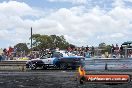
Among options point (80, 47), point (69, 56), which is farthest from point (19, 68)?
point (80, 47)

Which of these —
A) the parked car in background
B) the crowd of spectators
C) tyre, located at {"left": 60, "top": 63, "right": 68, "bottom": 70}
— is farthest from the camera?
the crowd of spectators

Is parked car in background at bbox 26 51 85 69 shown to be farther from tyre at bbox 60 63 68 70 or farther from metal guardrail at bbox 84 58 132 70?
metal guardrail at bbox 84 58 132 70

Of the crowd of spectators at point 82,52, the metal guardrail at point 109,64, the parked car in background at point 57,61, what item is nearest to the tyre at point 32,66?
the parked car in background at point 57,61

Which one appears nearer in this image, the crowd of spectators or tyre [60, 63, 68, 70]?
tyre [60, 63, 68, 70]

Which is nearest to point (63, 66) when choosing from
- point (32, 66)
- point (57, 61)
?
point (57, 61)

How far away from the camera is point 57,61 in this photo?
3756cm

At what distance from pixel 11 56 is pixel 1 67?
9380mm

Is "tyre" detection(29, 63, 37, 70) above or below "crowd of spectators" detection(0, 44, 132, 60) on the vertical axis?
below

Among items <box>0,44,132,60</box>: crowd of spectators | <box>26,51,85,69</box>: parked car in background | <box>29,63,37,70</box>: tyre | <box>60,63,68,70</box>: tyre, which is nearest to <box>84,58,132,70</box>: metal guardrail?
<box>0,44,132,60</box>: crowd of spectators

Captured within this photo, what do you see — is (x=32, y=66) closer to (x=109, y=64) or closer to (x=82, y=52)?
(x=82, y=52)

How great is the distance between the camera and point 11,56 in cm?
4934

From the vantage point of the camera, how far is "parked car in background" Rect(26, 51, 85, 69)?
36438 millimetres

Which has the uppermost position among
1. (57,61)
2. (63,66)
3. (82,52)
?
(82,52)

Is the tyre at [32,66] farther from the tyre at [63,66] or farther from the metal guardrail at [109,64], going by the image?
the metal guardrail at [109,64]
